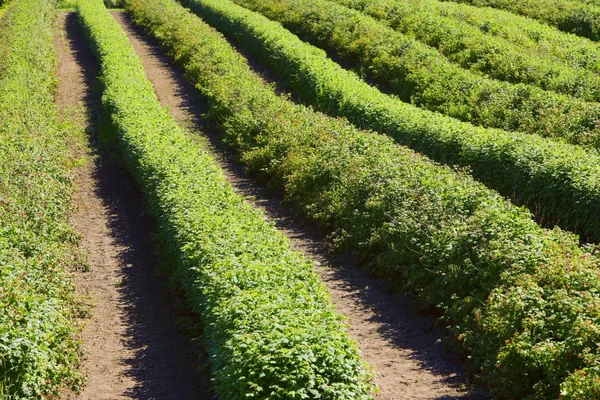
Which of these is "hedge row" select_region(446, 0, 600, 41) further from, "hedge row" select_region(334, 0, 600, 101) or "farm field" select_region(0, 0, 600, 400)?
"hedge row" select_region(334, 0, 600, 101)

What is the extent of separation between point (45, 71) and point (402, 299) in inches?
957

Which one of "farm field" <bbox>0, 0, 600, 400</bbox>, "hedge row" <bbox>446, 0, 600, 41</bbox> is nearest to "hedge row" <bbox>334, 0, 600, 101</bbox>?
"farm field" <bbox>0, 0, 600, 400</bbox>

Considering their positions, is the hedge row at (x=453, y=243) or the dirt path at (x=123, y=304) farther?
the dirt path at (x=123, y=304)

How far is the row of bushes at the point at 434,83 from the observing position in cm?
2170

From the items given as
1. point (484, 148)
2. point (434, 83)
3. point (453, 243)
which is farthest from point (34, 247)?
point (434, 83)

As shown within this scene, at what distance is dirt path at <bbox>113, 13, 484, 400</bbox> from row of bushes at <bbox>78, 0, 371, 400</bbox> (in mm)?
1427

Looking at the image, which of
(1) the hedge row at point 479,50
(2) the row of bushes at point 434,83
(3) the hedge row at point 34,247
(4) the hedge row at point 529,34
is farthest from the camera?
(4) the hedge row at point 529,34

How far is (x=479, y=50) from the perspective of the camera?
30.6 meters

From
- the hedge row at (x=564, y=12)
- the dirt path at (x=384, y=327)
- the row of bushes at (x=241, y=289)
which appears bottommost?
the dirt path at (x=384, y=327)

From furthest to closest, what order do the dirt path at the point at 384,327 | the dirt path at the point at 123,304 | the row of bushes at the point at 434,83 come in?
the row of bushes at the point at 434,83, the dirt path at the point at 123,304, the dirt path at the point at 384,327

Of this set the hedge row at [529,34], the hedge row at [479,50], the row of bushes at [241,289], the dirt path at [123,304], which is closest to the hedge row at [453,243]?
the row of bushes at [241,289]

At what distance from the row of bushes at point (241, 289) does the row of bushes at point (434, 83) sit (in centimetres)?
908

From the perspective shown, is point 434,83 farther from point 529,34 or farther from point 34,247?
point 34,247

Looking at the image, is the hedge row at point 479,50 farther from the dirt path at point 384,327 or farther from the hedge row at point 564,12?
the dirt path at point 384,327
